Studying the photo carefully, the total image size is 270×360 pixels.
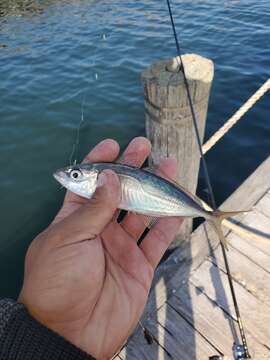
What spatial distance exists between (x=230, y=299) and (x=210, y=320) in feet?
1.35

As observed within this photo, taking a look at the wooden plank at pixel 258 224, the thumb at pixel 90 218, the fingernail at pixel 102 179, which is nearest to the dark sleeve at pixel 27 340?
the thumb at pixel 90 218

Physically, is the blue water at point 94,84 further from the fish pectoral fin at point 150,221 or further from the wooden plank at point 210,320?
the fish pectoral fin at point 150,221

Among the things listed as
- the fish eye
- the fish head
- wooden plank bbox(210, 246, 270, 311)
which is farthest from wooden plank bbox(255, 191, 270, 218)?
the fish eye

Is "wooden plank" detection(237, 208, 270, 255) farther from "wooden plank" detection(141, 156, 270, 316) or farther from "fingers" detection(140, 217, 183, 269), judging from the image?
"fingers" detection(140, 217, 183, 269)

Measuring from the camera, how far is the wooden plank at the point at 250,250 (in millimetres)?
5209

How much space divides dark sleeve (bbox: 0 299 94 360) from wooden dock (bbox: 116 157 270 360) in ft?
6.61

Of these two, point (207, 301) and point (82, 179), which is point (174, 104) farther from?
point (207, 301)

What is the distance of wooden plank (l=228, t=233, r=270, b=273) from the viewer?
5209 mm

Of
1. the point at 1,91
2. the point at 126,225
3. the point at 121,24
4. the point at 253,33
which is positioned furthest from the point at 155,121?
the point at 121,24

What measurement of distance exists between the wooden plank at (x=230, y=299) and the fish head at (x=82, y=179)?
220 cm

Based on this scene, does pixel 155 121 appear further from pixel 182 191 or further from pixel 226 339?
pixel 226 339

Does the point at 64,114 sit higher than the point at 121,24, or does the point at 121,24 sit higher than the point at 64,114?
the point at 121,24

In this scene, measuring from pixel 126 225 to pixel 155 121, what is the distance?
4.34ft

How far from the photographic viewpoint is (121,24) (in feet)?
57.2
